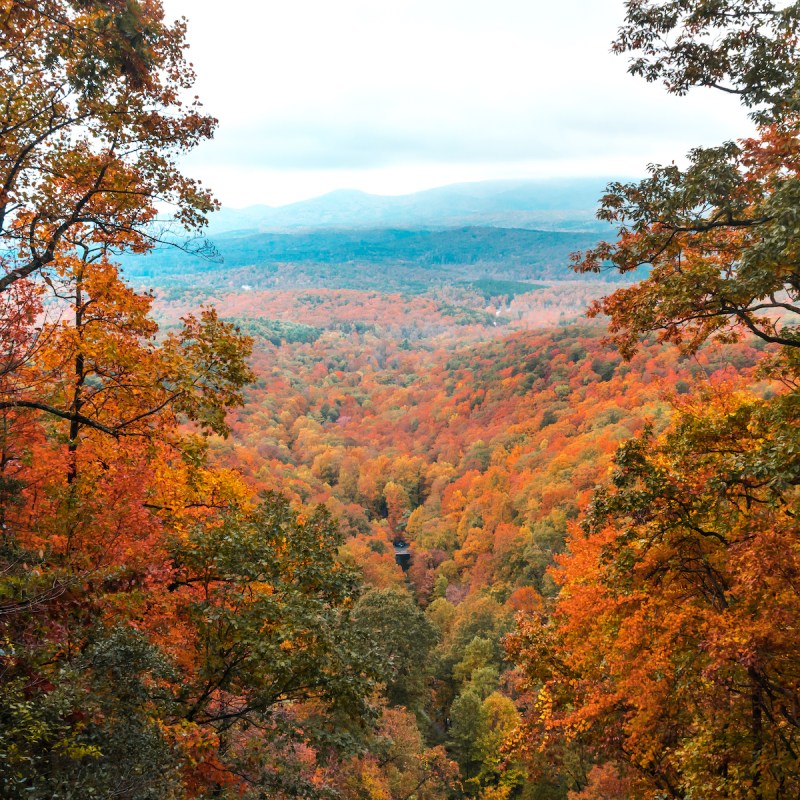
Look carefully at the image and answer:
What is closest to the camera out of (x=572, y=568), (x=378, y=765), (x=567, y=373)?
(x=572, y=568)

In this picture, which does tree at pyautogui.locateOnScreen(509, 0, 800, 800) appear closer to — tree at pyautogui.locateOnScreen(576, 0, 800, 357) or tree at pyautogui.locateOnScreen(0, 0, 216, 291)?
tree at pyautogui.locateOnScreen(576, 0, 800, 357)

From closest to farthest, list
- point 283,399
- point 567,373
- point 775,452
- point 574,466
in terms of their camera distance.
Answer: point 775,452 → point 574,466 → point 567,373 → point 283,399

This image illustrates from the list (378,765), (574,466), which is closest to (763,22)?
(378,765)

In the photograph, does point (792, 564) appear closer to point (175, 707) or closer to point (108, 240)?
point (175, 707)

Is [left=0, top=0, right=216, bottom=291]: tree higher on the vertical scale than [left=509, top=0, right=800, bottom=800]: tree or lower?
higher

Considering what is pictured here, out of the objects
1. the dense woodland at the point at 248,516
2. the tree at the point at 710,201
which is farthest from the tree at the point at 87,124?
the tree at the point at 710,201

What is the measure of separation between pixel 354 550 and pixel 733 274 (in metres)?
52.1

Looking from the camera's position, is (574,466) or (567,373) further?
(567,373)

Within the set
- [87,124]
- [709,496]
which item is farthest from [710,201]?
[87,124]

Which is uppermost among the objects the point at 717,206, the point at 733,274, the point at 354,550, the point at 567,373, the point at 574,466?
the point at 717,206

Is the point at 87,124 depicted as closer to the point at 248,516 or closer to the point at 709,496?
the point at 248,516

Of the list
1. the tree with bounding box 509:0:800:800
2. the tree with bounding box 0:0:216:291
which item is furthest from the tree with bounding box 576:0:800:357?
the tree with bounding box 0:0:216:291

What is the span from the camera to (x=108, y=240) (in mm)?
9102

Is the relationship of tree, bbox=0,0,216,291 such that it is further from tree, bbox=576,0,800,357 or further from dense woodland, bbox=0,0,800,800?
tree, bbox=576,0,800,357
